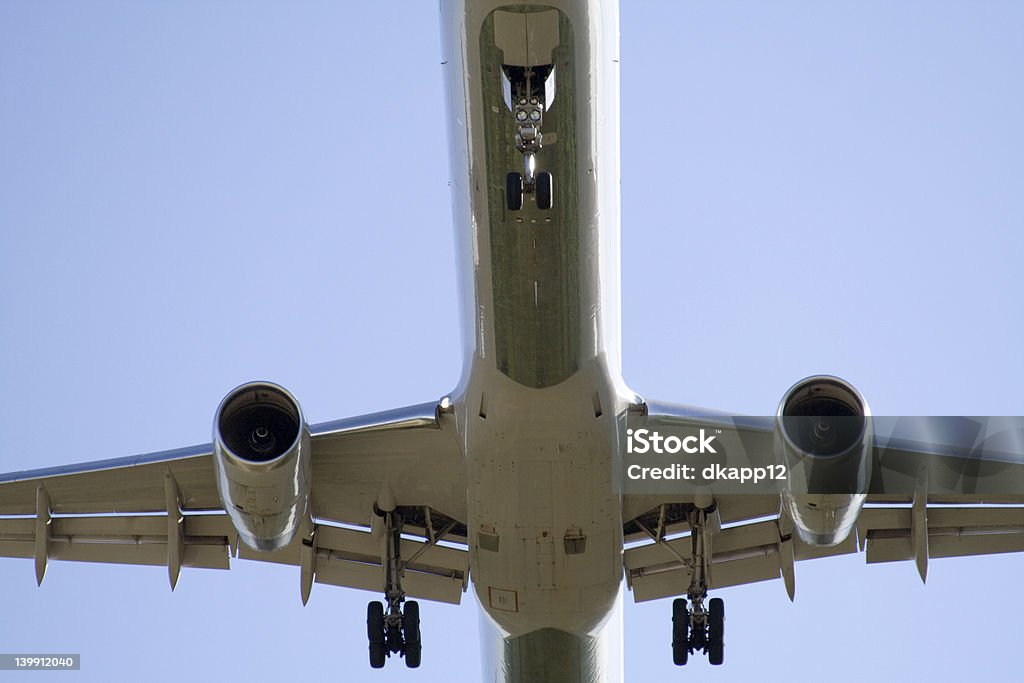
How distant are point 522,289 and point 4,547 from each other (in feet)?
26.0

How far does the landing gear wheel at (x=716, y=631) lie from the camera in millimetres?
17094

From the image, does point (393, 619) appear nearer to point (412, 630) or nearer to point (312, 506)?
point (412, 630)

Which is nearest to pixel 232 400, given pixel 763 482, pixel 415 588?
pixel 415 588

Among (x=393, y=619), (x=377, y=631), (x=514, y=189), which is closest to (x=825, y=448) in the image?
(x=514, y=189)

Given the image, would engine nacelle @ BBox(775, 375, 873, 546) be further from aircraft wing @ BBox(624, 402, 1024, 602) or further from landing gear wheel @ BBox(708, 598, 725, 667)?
landing gear wheel @ BBox(708, 598, 725, 667)

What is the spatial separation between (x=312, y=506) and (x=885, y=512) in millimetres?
6927

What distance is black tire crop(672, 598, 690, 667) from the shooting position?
17094 mm

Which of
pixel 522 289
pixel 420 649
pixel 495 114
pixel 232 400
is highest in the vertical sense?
pixel 495 114

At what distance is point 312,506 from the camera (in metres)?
17.0

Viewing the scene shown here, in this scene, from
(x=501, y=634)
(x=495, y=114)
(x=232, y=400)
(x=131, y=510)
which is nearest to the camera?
(x=495, y=114)

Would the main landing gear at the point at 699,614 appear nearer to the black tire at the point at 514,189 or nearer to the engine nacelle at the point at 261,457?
the engine nacelle at the point at 261,457

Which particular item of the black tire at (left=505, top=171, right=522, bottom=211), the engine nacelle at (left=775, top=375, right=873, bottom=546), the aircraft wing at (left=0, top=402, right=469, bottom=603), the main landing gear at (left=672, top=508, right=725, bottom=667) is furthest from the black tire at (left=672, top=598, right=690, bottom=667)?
the black tire at (left=505, top=171, right=522, bottom=211)

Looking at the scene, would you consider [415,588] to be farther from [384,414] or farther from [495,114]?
[495,114]

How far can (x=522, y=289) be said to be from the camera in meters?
13.3
